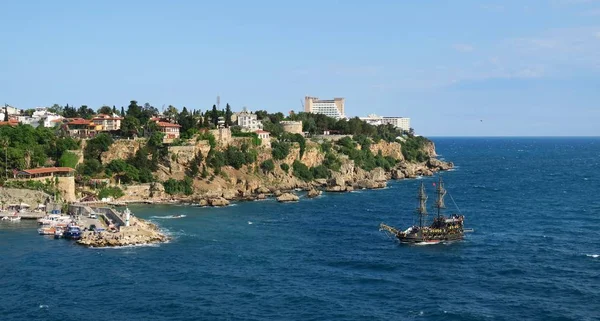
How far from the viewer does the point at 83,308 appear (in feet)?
143

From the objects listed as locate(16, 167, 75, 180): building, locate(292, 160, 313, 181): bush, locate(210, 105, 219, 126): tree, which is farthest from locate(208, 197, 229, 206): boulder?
locate(210, 105, 219, 126): tree

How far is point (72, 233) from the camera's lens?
66.9 meters

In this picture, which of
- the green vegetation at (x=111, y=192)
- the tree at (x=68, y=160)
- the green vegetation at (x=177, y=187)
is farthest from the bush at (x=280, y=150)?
the tree at (x=68, y=160)

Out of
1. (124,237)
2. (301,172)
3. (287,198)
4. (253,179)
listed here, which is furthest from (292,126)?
(124,237)

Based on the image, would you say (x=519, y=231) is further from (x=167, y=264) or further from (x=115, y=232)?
(x=115, y=232)

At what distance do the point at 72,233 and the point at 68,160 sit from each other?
32619 mm

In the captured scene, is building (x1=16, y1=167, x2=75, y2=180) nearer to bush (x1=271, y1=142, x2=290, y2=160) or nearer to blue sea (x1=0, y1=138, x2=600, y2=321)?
blue sea (x1=0, y1=138, x2=600, y2=321)

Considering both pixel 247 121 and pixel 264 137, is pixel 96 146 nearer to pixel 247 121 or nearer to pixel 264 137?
pixel 264 137

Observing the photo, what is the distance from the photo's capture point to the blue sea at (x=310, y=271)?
43.9 metres

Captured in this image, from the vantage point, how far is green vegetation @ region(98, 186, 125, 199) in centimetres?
9175

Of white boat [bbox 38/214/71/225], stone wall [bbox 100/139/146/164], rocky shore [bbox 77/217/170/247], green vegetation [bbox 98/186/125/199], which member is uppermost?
stone wall [bbox 100/139/146/164]

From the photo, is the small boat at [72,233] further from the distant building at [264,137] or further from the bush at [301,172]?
the distant building at [264,137]

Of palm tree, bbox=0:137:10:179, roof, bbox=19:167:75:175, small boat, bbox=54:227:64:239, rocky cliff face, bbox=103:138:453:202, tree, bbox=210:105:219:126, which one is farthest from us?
tree, bbox=210:105:219:126

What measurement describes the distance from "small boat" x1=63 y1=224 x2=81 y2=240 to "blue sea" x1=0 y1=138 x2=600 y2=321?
1874 millimetres
